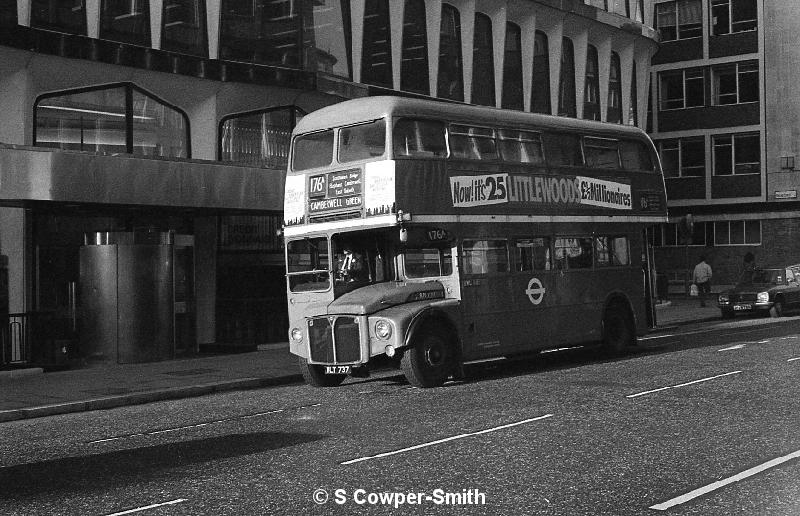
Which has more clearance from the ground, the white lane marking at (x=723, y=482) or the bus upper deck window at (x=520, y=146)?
the bus upper deck window at (x=520, y=146)

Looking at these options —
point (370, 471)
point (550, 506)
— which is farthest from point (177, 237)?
point (550, 506)

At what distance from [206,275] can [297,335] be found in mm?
9244

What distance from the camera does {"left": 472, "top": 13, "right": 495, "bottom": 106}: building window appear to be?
30.9m

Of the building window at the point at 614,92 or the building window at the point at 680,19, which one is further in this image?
the building window at the point at 680,19

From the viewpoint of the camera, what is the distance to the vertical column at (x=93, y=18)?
815 inches

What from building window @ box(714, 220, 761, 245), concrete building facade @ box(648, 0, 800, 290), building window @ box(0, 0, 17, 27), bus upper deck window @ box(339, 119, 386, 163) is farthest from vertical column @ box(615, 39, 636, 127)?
bus upper deck window @ box(339, 119, 386, 163)

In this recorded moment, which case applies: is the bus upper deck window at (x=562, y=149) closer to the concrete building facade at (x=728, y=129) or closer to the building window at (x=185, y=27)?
the building window at (x=185, y=27)

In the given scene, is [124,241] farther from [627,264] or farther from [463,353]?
[627,264]

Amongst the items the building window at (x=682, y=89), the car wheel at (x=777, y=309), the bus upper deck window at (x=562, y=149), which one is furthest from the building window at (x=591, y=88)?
the bus upper deck window at (x=562, y=149)

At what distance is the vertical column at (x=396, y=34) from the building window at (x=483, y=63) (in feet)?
12.0

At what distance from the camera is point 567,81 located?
117 ft

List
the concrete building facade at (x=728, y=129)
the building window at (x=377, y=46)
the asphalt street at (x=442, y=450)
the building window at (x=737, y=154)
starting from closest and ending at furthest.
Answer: the asphalt street at (x=442, y=450) → the building window at (x=377, y=46) → the concrete building facade at (x=728, y=129) → the building window at (x=737, y=154)

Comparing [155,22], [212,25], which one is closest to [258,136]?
[212,25]

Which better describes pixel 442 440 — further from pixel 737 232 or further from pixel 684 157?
pixel 684 157
